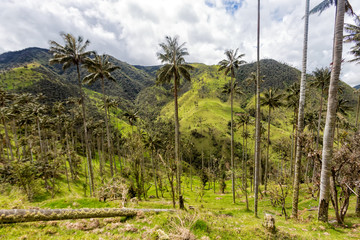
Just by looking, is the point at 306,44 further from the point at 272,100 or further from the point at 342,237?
the point at 272,100

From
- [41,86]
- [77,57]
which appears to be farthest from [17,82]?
[77,57]

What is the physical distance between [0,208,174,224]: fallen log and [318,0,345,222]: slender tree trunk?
1423 cm

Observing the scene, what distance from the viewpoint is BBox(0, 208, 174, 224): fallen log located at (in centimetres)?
764

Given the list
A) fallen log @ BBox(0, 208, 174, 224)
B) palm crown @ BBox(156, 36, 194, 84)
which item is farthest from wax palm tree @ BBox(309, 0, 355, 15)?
fallen log @ BBox(0, 208, 174, 224)

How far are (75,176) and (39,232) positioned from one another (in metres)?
55.2

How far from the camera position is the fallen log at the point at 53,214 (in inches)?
301

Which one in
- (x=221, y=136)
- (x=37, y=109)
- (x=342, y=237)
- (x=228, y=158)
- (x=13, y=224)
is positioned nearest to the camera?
(x=13, y=224)

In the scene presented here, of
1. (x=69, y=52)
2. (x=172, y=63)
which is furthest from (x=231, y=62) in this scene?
(x=69, y=52)

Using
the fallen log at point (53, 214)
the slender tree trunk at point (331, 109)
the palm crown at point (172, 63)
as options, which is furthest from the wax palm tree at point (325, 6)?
the fallen log at point (53, 214)

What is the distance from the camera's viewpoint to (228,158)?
12181 centimetres

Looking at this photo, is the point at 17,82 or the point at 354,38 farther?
the point at 17,82

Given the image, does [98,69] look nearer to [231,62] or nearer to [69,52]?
[69,52]

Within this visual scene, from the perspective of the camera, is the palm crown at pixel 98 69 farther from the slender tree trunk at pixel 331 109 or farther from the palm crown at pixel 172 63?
the slender tree trunk at pixel 331 109

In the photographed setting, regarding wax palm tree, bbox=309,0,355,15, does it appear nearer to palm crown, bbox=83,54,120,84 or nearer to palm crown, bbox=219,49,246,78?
palm crown, bbox=219,49,246,78
